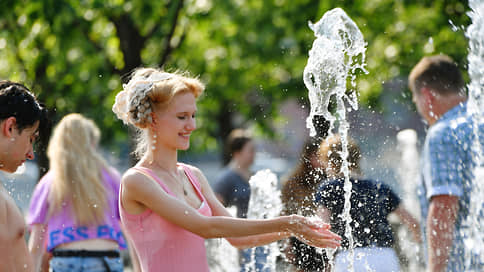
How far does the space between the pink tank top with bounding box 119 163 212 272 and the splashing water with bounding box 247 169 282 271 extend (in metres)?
2.40

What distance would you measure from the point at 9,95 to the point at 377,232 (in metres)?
2.18

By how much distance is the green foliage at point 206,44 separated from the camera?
842 centimetres

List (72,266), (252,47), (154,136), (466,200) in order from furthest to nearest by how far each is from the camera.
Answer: (252,47) → (72,266) → (466,200) → (154,136)

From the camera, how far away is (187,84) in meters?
2.86

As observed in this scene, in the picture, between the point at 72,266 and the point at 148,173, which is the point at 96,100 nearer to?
the point at 72,266

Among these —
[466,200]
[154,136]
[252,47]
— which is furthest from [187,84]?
[252,47]

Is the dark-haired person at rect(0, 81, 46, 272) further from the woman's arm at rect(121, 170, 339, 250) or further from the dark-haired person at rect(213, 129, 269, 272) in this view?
the dark-haired person at rect(213, 129, 269, 272)

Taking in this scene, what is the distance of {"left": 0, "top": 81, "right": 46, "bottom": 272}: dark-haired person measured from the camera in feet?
8.82

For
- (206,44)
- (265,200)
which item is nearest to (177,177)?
(265,200)

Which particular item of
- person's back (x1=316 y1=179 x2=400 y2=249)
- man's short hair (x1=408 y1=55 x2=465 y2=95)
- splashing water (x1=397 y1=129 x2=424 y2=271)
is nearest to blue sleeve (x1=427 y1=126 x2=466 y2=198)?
man's short hair (x1=408 y1=55 x2=465 y2=95)

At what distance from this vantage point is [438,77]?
3.86 m

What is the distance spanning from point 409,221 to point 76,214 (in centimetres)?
212

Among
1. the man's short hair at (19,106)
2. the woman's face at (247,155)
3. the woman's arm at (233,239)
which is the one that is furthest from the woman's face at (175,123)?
the woman's face at (247,155)

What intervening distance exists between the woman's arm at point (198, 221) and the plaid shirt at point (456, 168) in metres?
1.11
